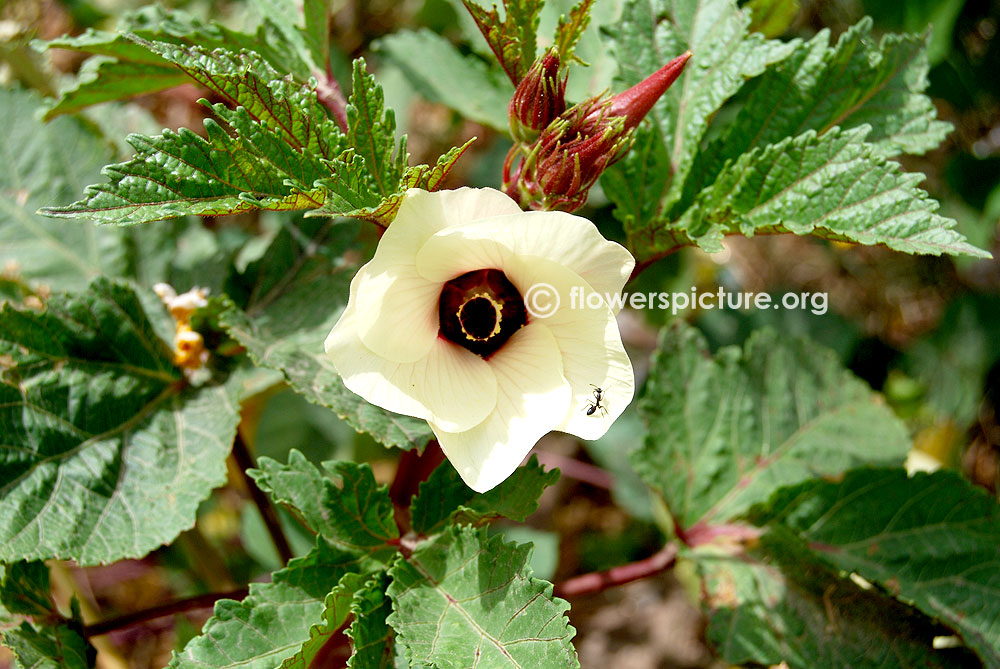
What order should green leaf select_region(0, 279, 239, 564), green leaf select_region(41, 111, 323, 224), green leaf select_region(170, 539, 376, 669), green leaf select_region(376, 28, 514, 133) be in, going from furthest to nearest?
green leaf select_region(376, 28, 514, 133) → green leaf select_region(0, 279, 239, 564) → green leaf select_region(170, 539, 376, 669) → green leaf select_region(41, 111, 323, 224)

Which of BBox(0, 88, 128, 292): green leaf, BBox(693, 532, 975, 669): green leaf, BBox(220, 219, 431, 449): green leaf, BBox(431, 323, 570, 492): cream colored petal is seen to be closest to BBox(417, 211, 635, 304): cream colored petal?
BBox(431, 323, 570, 492): cream colored petal

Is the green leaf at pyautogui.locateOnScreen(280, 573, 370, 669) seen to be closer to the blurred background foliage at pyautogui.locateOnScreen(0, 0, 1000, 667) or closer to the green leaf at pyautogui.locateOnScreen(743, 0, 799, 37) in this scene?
the blurred background foliage at pyautogui.locateOnScreen(0, 0, 1000, 667)

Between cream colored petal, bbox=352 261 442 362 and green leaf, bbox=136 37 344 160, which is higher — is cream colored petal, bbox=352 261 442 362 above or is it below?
below

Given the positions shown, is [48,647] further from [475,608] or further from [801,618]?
[801,618]

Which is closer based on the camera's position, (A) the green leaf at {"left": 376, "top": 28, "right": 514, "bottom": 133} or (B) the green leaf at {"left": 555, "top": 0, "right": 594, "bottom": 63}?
(B) the green leaf at {"left": 555, "top": 0, "right": 594, "bottom": 63}

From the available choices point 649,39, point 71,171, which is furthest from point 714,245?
point 71,171

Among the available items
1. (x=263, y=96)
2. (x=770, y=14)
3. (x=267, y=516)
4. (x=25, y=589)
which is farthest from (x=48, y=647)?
(x=770, y=14)

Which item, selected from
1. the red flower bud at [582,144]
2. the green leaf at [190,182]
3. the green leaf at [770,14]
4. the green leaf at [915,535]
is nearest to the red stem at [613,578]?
the green leaf at [915,535]
